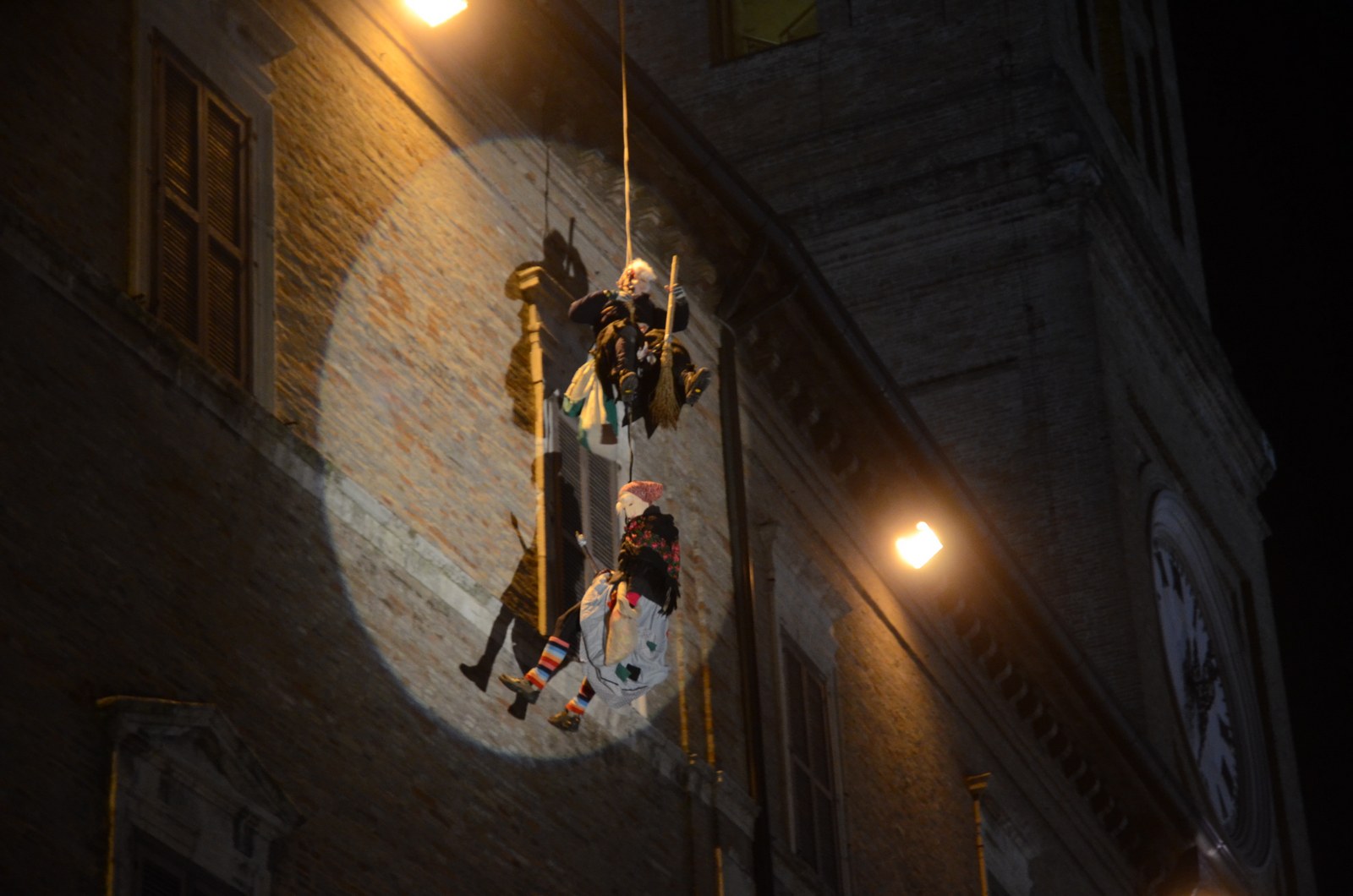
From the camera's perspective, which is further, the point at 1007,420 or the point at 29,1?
the point at 1007,420

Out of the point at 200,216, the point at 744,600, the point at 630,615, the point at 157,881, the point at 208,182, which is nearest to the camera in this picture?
the point at 157,881

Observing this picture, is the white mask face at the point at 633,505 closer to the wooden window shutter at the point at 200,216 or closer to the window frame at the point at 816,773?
the wooden window shutter at the point at 200,216

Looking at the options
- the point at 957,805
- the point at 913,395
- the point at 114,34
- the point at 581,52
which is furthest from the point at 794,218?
the point at 114,34

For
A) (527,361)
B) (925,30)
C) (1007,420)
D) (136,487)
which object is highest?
A: (925,30)

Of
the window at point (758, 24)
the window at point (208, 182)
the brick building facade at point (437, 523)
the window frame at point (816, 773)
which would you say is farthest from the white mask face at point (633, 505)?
the window at point (758, 24)

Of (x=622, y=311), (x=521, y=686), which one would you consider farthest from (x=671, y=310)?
(x=521, y=686)

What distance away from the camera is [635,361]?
1437 cm

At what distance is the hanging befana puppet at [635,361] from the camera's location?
14328 mm

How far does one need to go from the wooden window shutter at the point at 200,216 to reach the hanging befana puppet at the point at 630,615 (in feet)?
7.32

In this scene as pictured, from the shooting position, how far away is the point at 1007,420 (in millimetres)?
30078

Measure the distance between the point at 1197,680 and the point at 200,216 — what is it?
69.6 ft

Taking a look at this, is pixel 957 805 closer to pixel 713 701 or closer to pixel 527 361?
pixel 713 701

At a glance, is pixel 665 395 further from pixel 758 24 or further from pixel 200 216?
pixel 758 24

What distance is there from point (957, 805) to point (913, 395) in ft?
30.8
